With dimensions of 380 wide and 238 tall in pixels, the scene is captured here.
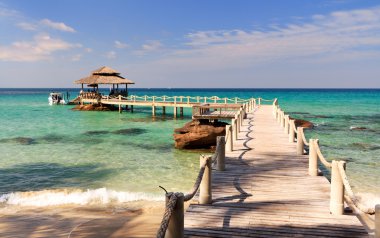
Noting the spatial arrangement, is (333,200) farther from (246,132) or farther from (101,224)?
(246,132)

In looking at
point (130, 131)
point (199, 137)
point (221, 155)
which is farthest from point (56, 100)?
point (221, 155)

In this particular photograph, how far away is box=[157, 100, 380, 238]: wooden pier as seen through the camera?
5.29 meters

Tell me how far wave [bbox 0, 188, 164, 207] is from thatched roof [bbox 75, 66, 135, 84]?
122 ft

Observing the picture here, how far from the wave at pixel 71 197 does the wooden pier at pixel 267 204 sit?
4.29 m

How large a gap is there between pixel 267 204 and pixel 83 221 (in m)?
5.57

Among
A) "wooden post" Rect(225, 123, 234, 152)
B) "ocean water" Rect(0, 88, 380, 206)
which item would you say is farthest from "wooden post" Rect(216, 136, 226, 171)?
"ocean water" Rect(0, 88, 380, 206)

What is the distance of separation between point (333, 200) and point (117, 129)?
27614mm

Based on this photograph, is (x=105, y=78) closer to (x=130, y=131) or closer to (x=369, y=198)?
(x=130, y=131)

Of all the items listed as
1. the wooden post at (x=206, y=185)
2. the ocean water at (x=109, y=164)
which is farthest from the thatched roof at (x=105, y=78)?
the wooden post at (x=206, y=185)

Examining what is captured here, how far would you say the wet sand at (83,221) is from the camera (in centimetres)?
855

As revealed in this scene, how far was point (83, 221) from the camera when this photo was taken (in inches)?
372

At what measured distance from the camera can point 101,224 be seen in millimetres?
9156

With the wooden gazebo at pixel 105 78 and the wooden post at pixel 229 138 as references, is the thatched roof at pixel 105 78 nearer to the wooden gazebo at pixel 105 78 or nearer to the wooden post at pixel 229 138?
the wooden gazebo at pixel 105 78

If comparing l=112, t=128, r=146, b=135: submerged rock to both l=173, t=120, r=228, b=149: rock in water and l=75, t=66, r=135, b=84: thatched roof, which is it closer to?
l=173, t=120, r=228, b=149: rock in water
